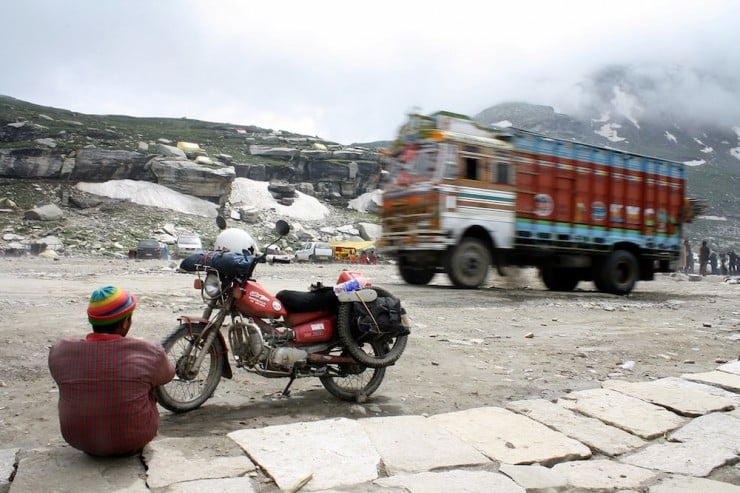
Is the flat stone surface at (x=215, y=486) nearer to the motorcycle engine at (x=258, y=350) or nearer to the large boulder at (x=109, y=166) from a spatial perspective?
the motorcycle engine at (x=258, y=350)

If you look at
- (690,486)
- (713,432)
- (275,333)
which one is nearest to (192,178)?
(275,333)

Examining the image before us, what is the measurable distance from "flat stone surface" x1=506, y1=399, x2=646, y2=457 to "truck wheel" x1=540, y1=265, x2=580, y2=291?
9966 millimetres

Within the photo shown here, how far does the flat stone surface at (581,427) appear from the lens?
3.47 metres

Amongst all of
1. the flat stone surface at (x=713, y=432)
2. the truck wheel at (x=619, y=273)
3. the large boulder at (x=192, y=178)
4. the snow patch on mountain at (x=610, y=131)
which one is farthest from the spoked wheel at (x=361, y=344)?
the snow patch on mountain at (x=610, y=131)

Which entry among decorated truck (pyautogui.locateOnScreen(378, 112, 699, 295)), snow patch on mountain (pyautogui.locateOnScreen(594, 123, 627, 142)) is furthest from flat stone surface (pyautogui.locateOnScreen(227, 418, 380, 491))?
snow patch on mountain (pyautogui.locateOnScreen(594, 123, 627, 142))

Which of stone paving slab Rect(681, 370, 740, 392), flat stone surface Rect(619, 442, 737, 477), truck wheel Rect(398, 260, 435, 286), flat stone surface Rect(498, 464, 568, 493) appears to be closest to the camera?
flat stone surface Rect(498, 464, 568, 493)

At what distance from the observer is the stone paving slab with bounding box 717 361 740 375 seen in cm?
526

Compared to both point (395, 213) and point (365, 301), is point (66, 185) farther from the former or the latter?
point (365, 301)

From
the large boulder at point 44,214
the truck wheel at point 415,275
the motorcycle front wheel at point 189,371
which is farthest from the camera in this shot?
the large boulder at point 44,214

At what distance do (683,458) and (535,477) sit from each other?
1.04 metres

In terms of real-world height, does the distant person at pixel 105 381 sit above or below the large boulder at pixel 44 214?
below

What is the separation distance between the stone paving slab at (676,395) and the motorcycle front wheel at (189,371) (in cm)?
307

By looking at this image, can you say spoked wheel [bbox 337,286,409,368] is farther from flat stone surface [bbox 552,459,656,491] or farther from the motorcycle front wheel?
flat stone surface [bbox 552,459,656,491]

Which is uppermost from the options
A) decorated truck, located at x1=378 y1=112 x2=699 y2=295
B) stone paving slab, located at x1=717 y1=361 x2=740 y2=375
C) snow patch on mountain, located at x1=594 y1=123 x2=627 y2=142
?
snow patch on mountain, located at x1=594 y1=123 x2=627 y2=142
